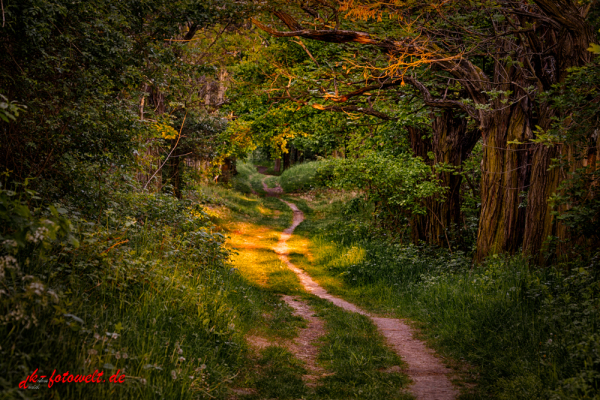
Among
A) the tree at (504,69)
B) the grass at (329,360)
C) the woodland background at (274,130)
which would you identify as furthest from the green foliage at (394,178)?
the grass at (329,360)

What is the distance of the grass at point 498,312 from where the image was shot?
13.5 ft

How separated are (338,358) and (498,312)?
2459 millimetres

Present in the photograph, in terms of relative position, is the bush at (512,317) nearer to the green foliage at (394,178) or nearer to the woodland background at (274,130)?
the woodland background at (274,130)

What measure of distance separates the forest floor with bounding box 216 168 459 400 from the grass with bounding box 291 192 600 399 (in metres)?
0.42

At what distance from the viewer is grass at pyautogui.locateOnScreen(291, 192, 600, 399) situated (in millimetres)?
4102

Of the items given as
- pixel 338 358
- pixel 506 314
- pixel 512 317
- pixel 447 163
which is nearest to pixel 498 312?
pixel 506 314

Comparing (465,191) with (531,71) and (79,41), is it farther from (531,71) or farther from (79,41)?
(79,41)

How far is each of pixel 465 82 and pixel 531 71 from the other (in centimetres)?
151

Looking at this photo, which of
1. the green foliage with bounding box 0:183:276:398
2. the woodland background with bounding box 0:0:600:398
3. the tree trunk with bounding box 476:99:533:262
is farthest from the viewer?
the tree trunk with bounding box 476:99:533:262

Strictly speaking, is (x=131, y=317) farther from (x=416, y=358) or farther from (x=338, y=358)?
(x=416, y=358)

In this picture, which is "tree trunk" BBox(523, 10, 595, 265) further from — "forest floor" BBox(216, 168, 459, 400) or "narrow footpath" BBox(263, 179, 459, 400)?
"forest floor" BBox(216, 168, 459, 400)

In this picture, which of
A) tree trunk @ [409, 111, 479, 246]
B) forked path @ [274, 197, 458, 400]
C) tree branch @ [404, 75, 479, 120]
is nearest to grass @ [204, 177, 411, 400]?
forked path @ [274, 197, 458, 400]

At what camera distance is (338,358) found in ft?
18.0

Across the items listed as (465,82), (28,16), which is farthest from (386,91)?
(28,16)
